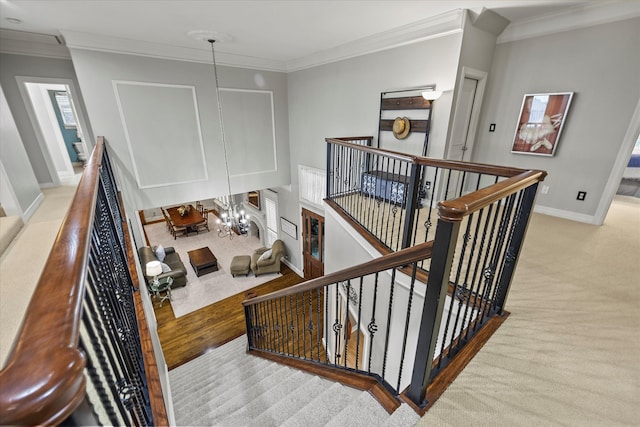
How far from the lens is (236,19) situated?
11.7 ft

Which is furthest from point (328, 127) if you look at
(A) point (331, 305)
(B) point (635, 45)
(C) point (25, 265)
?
(C) point (25, 265)

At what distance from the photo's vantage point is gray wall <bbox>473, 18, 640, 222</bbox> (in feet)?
10.2

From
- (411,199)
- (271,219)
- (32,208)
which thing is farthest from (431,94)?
(271,219)

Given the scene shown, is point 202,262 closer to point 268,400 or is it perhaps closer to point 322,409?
point 268,400

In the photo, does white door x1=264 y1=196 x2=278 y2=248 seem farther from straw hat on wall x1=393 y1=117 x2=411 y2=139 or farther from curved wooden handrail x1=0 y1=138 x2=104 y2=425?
curved wooden handrail x1=0 y1=138 x2=104 y2=425

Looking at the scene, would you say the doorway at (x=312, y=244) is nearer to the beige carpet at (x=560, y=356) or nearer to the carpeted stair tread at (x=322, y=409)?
the beige carpet at (x=560, y=356)

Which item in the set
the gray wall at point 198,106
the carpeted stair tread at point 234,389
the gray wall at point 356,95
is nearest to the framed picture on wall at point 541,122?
the gray wall at point 356,95

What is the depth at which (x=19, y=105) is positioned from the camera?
4719 millimetres

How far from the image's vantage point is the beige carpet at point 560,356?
4.13ft

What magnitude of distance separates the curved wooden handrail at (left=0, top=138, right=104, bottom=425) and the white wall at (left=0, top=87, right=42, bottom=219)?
4.10 metres

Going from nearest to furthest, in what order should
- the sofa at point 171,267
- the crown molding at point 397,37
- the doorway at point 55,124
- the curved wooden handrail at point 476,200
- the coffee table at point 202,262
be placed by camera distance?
the curved wooden handrail at point 476,200 < the crown molding at point 397,37 < the doorway at point 55,124 < the sofa at point 171,267 < the coffee table at point 202,262

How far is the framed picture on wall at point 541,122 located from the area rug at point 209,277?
650cm

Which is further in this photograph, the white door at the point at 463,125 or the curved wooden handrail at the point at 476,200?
the white door at the point at 463,125

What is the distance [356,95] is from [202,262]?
623cm
